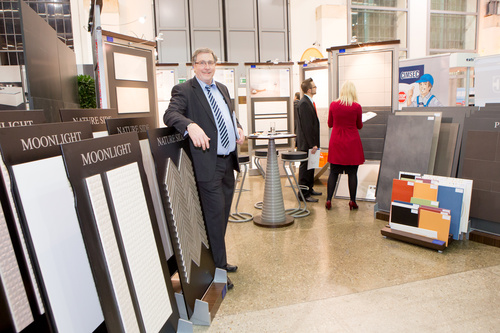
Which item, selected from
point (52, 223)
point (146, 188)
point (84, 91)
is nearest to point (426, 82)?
point (146, 188)

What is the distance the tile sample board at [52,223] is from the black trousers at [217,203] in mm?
1164

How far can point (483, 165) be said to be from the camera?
11.1 feet

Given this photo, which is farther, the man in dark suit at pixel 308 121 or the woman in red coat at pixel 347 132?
the man in dark suit at pixel 308 121

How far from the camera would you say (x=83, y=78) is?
6270 millimetres

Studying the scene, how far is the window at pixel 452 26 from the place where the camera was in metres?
11.9

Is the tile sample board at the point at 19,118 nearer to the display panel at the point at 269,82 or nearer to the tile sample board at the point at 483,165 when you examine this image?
the tile sample board at the point at 483,165

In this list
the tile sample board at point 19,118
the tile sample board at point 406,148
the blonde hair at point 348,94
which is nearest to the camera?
the tile sample board at point 19,118

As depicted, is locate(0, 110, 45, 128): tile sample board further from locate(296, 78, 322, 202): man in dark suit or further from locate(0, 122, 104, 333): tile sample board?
locate(296, 78, 322, 202): man in dark suit

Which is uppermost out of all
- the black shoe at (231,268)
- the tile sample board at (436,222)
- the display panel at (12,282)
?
the display panel at (12,282)

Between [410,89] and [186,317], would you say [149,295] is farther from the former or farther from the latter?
[410,89]

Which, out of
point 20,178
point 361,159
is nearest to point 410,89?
point 361,159

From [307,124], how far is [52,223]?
154 inches

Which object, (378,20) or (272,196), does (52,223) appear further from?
(378,20)

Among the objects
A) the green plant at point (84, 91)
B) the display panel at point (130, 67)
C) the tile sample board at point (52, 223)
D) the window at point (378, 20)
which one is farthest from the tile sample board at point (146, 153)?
the window at point (378, 20)
